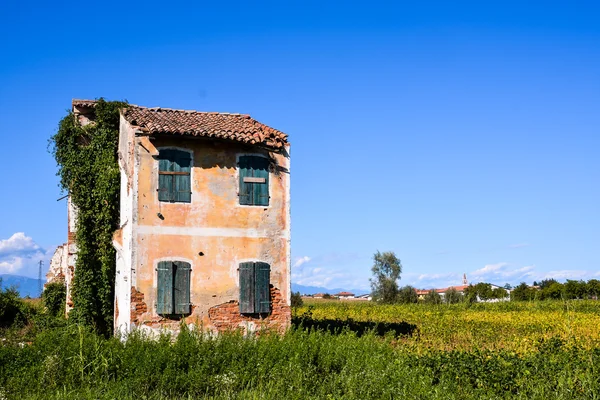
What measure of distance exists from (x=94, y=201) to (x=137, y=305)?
17.3 ft

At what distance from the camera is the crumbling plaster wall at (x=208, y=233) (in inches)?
702

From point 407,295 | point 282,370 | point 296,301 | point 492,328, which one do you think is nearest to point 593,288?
point 407,295

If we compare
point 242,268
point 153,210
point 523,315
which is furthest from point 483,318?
point 153,210

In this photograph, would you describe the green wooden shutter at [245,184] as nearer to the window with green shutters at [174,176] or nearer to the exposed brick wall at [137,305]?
the window with green shutters at [174,176]

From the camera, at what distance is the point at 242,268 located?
1859cm

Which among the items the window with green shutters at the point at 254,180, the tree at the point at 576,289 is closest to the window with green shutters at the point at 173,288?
the window with green shutters at the point at 254,180

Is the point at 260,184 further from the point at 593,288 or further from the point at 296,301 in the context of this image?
the point at 593,288

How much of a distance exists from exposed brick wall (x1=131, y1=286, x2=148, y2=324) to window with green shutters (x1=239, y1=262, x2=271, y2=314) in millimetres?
2726

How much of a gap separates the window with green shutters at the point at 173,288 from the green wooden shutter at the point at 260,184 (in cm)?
291

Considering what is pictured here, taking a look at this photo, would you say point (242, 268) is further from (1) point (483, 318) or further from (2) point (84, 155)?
(1) point (483, 318)

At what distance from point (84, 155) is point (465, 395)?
15076 millimetres

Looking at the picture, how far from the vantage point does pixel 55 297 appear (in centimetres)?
2338

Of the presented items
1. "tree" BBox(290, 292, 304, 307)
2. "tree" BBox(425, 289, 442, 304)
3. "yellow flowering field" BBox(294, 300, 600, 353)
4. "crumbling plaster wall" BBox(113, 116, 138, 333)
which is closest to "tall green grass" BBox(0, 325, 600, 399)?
"yellow flowering field" BBox(294, 300, 600, 353)

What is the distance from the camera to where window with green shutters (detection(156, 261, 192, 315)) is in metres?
17.7
